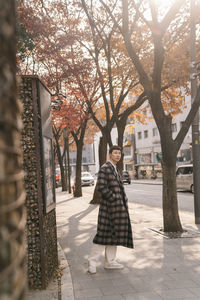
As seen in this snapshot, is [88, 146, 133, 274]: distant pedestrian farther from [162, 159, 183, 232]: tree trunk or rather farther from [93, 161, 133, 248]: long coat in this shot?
[162, 159, 183, 232]: tree trunk

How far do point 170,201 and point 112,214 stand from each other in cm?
362

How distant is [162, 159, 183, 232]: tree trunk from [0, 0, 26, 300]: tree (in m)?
8.25

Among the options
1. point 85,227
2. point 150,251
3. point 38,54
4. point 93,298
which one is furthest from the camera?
point 38,54

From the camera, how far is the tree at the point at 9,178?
722mm

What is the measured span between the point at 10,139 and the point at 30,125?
4.16 m

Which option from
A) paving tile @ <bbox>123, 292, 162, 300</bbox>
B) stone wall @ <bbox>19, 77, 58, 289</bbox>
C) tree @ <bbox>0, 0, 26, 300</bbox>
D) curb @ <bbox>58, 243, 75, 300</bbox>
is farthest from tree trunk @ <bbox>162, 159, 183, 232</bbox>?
tree @ <bbox>0, 0, 26, 300</bbox>

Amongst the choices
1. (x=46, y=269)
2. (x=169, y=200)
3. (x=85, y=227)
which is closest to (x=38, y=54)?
(x=85, y=227)

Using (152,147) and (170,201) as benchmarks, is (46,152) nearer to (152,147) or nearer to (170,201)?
(170,201)

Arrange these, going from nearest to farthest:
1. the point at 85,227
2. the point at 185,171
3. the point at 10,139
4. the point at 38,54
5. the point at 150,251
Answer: the point at 10,139
the point at 150,251
the point at 85,227
the point at 38,54
the point at 185,171

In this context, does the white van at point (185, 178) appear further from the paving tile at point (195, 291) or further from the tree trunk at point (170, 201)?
the paving tile at point (195, 291)

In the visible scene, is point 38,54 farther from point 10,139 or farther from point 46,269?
point 10,139

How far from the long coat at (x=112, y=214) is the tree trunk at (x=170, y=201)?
11.1ft

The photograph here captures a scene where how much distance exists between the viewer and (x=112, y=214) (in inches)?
220

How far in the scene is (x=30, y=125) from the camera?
4.86 metres
